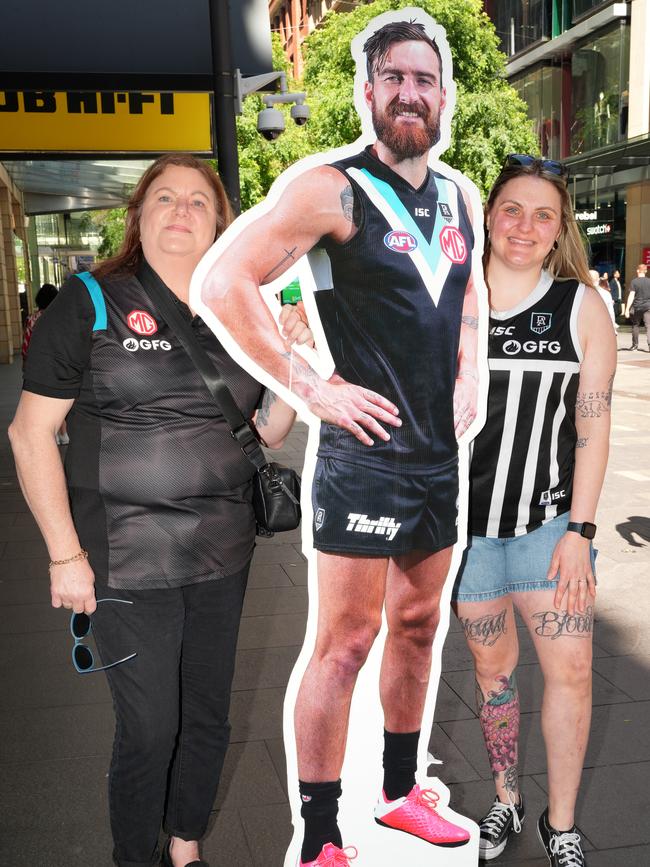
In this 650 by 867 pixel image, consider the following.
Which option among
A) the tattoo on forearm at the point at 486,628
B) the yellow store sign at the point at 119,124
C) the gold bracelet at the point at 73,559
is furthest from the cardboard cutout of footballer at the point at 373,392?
the yellow store sign at the point at 119,124

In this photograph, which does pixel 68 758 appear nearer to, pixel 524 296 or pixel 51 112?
pixel 524 296

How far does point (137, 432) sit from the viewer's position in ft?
7.89

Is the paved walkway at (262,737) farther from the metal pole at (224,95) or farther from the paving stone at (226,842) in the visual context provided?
the metal pole at (224,95)

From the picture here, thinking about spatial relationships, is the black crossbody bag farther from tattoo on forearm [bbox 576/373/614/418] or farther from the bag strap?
tattoo on forearm [bbox 576/373/614/418]

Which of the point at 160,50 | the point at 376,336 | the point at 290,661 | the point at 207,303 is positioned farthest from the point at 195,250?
the point at 160,50

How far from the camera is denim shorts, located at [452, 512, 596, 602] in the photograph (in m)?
2.80

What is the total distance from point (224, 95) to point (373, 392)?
2.16 meters

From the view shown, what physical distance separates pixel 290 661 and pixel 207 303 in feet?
8.77

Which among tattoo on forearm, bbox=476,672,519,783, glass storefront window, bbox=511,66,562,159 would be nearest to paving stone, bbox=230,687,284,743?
tattoo on forearm, bbox=476,672,519,783

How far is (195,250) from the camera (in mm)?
2438

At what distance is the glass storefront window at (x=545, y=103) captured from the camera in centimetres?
3123

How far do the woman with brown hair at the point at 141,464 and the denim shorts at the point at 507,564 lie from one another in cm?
70

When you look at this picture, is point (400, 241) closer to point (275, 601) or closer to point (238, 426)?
point (238, 426)

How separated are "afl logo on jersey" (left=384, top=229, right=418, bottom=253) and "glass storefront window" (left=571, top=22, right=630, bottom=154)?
2708 centimetres
